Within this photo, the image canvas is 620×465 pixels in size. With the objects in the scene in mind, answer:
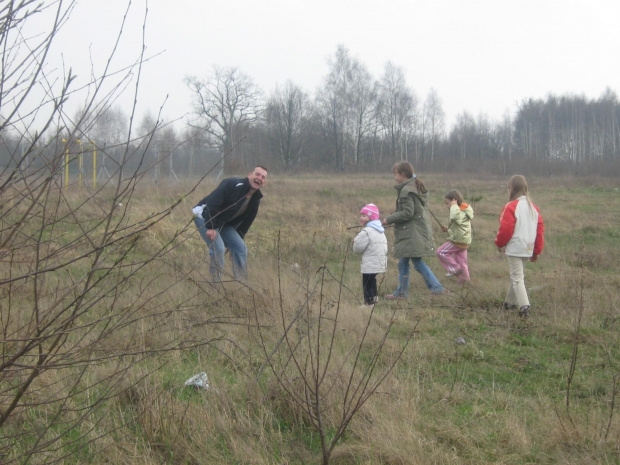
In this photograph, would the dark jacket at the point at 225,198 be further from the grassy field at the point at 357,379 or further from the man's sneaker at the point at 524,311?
the man's sneaker at the point at 524,311

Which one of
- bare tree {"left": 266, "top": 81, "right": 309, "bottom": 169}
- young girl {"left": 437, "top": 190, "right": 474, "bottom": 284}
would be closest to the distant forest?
bare tree {"left": 266, "top": 81, "right": 309, "bottom": 169}

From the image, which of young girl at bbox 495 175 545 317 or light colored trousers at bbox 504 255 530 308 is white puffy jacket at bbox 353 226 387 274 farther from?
light colored trousers at bbox 504 255 530 308

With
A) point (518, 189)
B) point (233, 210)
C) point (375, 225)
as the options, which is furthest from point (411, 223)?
point (233, 210)

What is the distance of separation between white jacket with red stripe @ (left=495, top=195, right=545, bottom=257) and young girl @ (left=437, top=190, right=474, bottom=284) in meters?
1.77

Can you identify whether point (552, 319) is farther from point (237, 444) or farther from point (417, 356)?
point (237, 444)

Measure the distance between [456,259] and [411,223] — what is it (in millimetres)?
1574

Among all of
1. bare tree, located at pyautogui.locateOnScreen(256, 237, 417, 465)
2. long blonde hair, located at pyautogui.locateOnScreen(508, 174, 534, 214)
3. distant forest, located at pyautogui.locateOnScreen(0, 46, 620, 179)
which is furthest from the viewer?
distant forest, located at pyautogui.locateOnScreen(0, 46, 620, 179)

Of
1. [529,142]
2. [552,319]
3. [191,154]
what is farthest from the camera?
[529,142]

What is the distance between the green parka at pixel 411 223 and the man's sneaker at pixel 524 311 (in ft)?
4.37

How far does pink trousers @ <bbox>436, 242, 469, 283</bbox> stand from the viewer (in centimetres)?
789

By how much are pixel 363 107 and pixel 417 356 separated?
46.5m

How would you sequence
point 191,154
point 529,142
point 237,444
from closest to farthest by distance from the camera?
point 237,444 < point 191,154 < point 529,142

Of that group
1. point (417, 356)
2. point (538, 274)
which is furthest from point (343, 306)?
point (538, 274)

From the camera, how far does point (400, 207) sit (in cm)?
682
